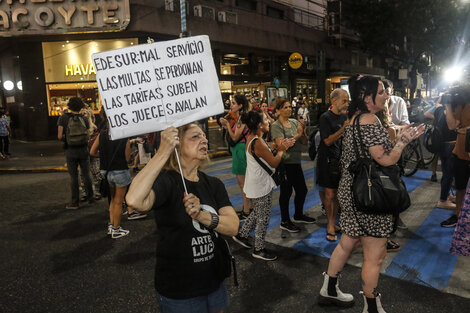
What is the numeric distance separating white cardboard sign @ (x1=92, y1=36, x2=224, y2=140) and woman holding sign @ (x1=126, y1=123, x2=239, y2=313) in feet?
0.54

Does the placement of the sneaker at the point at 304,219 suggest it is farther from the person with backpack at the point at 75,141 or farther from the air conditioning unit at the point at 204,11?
the air conditioning unit at the point at 204,11

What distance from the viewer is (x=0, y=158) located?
1364 cm

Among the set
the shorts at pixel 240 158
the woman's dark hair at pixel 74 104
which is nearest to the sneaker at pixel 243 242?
the shorts at pixel 240 158

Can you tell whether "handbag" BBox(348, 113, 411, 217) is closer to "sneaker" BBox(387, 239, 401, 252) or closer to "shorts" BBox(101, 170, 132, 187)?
"sneaker" BBox(387, 239, 401, 252)

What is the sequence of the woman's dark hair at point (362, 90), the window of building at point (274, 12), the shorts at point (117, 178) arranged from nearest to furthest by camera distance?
the woman's dark hair at point (362, 90)
the shorts at point (117, 178)
the window of building at point (274, 12)

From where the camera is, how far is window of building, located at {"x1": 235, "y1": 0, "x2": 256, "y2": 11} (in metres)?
24.2

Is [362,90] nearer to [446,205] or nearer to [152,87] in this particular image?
[152,87]

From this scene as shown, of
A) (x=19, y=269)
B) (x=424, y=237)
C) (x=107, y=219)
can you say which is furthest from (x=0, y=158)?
(x=424, y=237)

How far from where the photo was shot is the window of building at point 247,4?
2422 cm

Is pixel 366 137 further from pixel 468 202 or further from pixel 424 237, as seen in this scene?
pixel 424 237

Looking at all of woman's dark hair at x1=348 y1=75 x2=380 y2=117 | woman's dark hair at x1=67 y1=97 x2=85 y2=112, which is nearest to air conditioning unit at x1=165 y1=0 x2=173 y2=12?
woman's dark hair at x1=67 y1=97 x2=85 y2=112

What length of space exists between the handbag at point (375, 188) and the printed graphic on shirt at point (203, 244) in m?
1.31

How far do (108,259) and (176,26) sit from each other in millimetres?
16089

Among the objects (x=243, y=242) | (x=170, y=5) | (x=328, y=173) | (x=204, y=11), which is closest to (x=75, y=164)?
(x=243, y=242)
